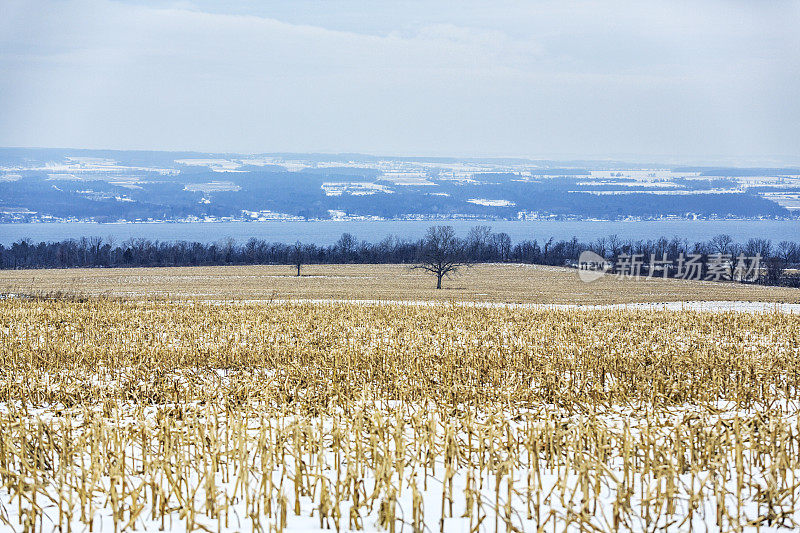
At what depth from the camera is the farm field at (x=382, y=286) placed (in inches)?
2141

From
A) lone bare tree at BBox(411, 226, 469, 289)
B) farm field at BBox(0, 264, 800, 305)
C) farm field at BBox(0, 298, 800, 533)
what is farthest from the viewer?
lone bare tree at BBox(411, 226, 469, 289)

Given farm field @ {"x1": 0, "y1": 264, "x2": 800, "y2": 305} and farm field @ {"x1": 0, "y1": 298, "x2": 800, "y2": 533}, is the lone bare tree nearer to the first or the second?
farm field @ {"x1": 0, "y1": 264, "x2": 800, "y2": 305}

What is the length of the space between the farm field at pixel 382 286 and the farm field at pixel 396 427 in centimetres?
2809

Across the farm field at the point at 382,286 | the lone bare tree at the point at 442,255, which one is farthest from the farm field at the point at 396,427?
the lone bare tree at the point at 442,255

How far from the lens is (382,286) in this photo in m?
70.5

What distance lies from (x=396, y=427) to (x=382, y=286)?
63.0m

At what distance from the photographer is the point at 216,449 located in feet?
22.5

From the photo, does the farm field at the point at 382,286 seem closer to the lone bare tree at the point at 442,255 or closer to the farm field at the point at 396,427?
the lone bare tree at the point at 442,255

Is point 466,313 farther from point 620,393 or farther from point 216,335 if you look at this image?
point 620,393

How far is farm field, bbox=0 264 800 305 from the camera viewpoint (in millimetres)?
54375

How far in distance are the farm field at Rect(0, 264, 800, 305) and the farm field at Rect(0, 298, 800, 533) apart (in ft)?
92.2

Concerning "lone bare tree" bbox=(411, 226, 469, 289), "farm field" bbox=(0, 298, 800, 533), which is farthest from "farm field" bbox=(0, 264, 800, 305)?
"farm field" bbox=(0, 298, 800, 533)

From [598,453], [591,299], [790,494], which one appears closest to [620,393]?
[598,453]

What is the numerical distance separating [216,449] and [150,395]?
4.50 m
